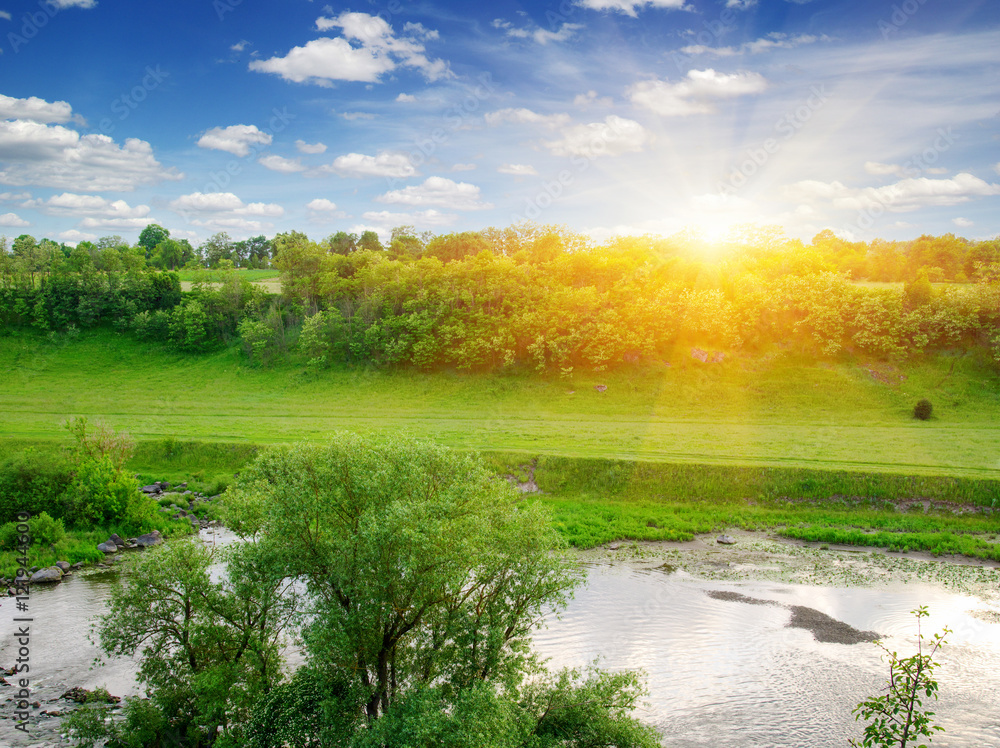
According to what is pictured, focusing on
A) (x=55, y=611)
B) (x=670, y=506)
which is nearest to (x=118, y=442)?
(x=55, y=611)

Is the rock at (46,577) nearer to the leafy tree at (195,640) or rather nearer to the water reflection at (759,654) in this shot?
the leafy tree at (195,640)

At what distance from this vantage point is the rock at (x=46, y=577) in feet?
92.7

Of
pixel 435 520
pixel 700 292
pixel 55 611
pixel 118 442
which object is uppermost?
pixel 700 292

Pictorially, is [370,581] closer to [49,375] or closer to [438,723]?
[438,723]

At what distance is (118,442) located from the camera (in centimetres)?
3697

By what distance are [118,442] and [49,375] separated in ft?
123

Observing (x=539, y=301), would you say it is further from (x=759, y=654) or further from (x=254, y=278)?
(x=254, y=278)

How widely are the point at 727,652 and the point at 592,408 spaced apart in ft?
101

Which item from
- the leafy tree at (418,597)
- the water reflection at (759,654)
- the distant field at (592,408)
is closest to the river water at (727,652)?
the water reflection at (759,654)

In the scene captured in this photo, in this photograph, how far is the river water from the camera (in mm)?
18922

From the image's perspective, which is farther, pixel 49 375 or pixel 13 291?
pixel 13 291

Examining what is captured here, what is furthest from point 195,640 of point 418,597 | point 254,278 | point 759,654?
point 254,278

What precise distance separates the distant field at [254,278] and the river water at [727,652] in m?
59.2

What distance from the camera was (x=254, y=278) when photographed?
97.4 m
